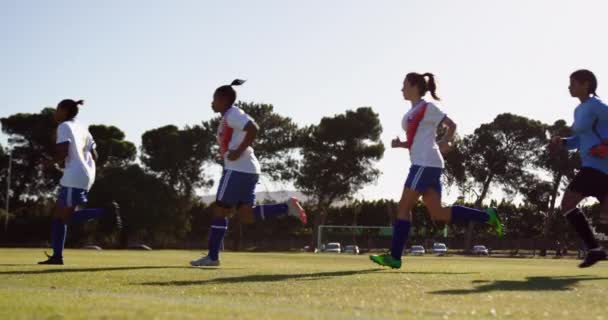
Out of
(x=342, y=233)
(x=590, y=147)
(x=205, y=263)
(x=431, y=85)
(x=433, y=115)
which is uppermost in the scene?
(x=342, y=233)

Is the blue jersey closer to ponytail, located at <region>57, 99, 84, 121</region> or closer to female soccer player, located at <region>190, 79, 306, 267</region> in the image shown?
female soccer player, located at <region>190, 79, 306, 267</region>

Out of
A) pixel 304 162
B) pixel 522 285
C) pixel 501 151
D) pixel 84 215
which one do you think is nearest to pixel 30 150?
pixel 304 162

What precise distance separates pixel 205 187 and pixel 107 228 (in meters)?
17.3

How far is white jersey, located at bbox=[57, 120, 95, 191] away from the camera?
30.5 ft

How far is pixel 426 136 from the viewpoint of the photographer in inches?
316

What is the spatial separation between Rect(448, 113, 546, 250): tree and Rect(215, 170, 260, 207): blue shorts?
57.7 m

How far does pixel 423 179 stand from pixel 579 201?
60.1 inches

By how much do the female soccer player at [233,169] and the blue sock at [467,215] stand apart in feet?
6.64

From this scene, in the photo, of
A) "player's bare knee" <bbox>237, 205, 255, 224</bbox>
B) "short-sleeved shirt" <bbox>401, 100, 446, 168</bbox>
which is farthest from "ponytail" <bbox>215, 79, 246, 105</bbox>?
"short-sleeved shirt" <bbox>401, 100, 446, 168</bbox>

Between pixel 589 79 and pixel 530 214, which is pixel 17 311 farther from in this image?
pixel 530 214

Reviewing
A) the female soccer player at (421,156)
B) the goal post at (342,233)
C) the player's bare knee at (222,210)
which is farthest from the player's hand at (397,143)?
the goal post at (342,233)

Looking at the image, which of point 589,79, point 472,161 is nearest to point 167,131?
point 472,161

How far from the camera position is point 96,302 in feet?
14.6

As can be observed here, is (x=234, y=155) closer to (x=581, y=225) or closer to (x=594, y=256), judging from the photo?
(x=581, y=225)
